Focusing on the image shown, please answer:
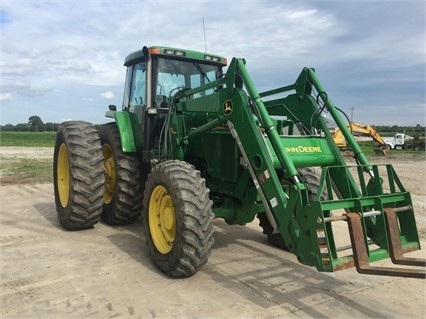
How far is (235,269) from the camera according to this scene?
5047mm

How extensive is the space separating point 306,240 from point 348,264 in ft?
1.30

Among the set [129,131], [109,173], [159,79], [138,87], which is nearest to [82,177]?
[109,173]

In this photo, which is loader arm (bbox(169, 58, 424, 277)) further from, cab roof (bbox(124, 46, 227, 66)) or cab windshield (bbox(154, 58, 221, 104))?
cab roof (bbox(124, 46, 227, 66))

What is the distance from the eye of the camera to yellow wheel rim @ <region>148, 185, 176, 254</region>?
16.0ft

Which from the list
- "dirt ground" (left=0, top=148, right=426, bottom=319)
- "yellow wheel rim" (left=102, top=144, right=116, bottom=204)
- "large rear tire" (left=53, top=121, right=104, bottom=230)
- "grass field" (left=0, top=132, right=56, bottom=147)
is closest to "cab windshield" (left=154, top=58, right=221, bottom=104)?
"large rear tire" (left=53, top=121, right=104, bottom=230)

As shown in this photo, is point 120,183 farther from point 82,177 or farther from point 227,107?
point 227,107

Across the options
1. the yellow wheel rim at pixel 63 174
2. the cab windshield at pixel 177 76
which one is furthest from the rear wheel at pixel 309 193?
the yellow wheel rim at pixel 63 174

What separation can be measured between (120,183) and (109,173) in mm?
583

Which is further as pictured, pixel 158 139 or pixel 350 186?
pixel 158 139

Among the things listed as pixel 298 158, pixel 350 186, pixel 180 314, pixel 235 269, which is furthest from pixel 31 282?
pixel 350 186

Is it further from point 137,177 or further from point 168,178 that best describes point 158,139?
point 168,178

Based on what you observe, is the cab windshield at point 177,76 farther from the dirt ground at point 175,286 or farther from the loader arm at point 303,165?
the dirt ground at point 175,286

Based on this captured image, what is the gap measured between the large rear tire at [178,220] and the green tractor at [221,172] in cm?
1

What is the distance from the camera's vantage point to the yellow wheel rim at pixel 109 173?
6961 mm
